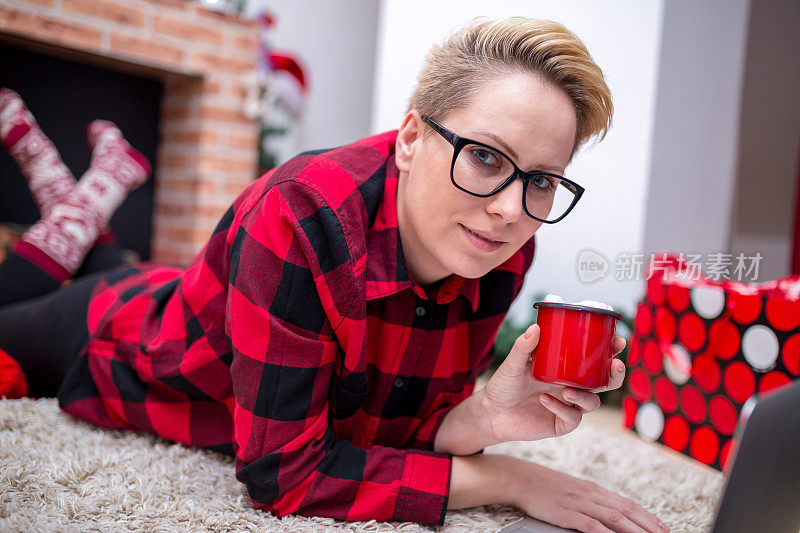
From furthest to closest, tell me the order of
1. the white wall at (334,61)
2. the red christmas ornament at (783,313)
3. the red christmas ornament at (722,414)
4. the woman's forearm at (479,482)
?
the white wall at (334,61), the red christmas ornament at (722,414), the red christmas ornament at (783,313), the woman's forearm at (479,482)

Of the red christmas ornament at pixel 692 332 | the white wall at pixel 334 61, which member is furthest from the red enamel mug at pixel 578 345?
the white wall at pixel 334 61

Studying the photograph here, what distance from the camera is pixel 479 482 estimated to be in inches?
39.2

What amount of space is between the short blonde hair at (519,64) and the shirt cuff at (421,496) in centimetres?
56

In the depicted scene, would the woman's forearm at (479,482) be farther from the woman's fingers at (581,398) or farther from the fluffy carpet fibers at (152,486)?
the woman's fingers at (581,398)

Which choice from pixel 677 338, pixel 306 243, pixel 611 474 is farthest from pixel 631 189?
pixel 306 243

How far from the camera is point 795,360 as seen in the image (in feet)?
4.44

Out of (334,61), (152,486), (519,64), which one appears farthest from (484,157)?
(334,61)

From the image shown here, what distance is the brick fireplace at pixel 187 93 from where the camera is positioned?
2389 millimetres

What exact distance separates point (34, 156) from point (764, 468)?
2063 millimetres

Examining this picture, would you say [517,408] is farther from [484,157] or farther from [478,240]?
[484,157]

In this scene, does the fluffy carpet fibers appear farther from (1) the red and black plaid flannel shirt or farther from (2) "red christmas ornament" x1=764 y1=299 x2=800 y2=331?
(2) "red christmas ornament" x1=764 y1=299 x2=800 y2=331

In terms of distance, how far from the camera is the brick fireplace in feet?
7.84

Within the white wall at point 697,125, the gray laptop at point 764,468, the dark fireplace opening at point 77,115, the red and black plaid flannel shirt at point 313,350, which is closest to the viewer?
the gray laptop at point 764,468

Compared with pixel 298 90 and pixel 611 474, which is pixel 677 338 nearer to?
pixel 611 474
